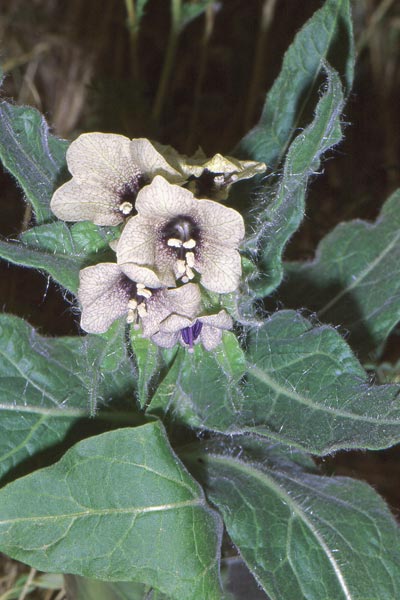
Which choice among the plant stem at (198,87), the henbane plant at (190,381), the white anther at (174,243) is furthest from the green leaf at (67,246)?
the plant stem at (198,87)

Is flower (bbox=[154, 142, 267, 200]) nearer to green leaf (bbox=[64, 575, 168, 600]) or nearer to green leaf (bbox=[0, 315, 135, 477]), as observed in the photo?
green leaf (bbox=[0, 315, 135, 477])

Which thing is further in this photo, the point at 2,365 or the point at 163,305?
the point at 2,365

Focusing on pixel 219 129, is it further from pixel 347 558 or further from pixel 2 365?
pixel 347 558

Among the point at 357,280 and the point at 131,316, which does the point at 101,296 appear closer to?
the point at 131,316

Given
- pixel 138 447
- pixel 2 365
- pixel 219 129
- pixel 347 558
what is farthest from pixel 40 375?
pixel 219 129

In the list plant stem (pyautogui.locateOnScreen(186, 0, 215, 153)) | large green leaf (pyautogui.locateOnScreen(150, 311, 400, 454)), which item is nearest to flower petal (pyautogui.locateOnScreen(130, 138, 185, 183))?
large green leaf (pyautogui.locateOnScreen(150, 311, 400, 454))

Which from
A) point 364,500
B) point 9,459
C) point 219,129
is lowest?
point 9,459

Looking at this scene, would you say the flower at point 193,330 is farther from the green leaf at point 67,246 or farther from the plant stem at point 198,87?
the plant stem at point 198,87
